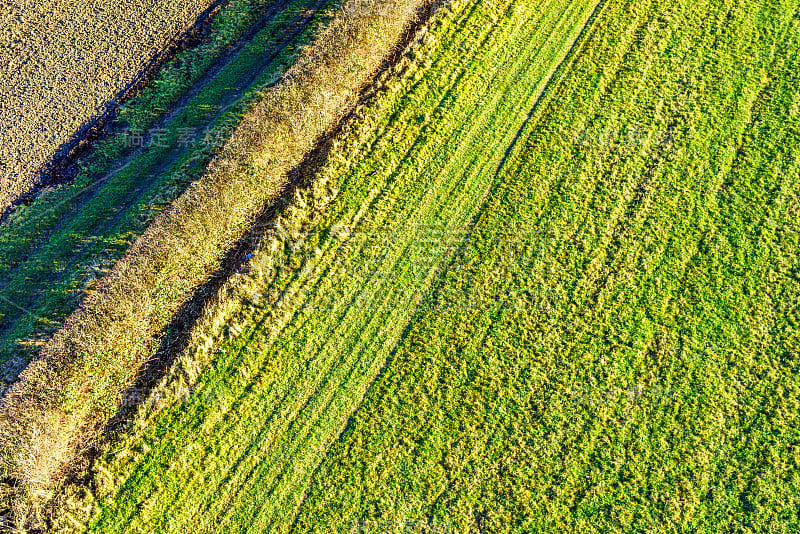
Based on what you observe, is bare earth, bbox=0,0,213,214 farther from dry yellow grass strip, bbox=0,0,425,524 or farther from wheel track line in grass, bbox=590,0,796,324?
wheel track line in grass, bbox=590,0,796,324

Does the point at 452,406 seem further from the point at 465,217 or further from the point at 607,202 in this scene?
the point at 607,202

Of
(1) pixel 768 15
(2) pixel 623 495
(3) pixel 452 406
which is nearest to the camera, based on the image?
(2) pixel 623 495

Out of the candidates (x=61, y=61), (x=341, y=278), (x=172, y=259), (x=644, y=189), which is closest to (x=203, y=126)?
(x=172, y=259)

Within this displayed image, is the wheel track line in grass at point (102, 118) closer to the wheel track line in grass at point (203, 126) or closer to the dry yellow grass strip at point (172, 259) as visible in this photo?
the wheel track line in grass at point (203, 126)

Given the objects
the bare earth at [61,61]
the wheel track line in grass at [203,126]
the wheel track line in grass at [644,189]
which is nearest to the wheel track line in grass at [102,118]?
the bare earth at [61,61]

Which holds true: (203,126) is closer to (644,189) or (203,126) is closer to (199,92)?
(199,92)

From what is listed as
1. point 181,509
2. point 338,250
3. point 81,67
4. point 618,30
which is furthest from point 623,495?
point 81,67
